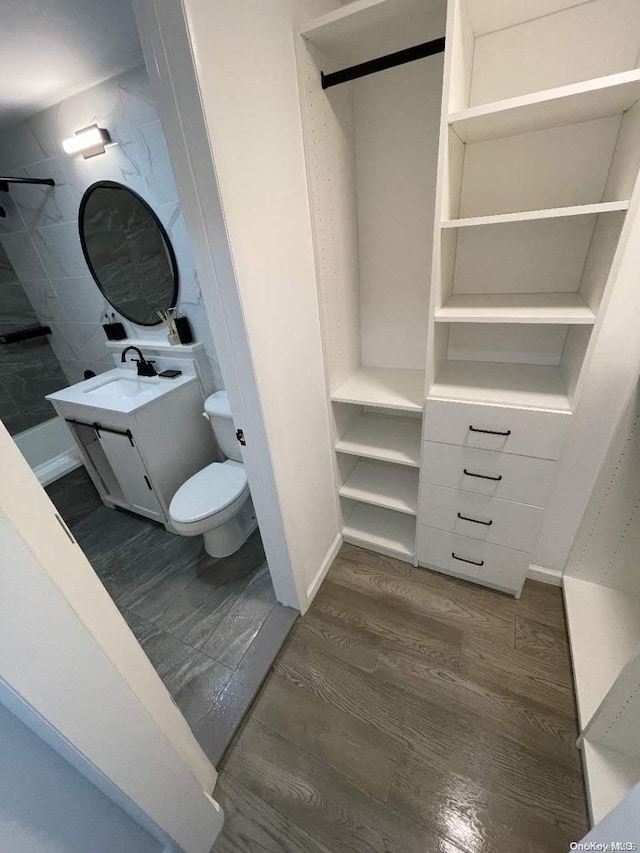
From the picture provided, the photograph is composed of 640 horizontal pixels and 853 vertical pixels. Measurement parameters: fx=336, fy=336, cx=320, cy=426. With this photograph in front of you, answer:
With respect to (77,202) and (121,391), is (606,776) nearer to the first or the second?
(121,391)

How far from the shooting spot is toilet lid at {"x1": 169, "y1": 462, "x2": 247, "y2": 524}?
1634 mm

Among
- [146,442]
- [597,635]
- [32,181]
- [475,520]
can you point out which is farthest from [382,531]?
[32,181]

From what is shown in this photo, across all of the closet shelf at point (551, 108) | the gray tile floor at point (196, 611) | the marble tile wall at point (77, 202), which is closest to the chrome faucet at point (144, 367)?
the marble tile wall at point (77, 202)

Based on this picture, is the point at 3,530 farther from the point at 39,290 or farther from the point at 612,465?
the point at 39,290

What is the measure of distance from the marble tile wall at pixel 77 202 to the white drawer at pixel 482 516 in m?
1.42

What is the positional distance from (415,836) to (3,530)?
135cm

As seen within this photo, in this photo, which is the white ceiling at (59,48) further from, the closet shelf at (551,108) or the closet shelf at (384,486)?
the closet shelf at (384,486)

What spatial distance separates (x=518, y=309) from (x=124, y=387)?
2182 mm

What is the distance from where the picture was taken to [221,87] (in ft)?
2.51

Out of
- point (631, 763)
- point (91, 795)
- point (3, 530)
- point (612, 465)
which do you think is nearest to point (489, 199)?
point (612, 465)

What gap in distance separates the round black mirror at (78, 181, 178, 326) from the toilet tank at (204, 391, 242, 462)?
0.66 meters

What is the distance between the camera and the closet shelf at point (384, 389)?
1393 millimetres

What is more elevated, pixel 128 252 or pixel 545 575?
pixel 128 252

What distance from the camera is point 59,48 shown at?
1332mm
